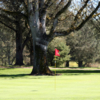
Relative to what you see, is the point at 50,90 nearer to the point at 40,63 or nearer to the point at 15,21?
the point at 40,63

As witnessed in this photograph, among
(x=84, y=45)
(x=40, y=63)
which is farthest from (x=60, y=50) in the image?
(x=40, y=63)

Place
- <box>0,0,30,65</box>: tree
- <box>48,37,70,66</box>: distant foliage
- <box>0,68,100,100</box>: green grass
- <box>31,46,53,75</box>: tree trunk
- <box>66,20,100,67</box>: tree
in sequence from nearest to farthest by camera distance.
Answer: <box>0,68,100,100</box>: green grass < <box>31,46,53,75</box>: tree trunk < <box>0,0,30,65</box>: tree < <box>48,37,70,66</box>: distant foliage < <box>66,20,100,67</box>: tree

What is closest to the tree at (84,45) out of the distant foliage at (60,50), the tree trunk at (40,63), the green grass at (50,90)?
the distant foliage at (60,50)

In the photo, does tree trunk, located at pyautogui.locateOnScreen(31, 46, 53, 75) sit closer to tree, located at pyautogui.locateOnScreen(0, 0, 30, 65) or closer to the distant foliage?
tree, located at pyautogui.locateOnScreen(0, 0, 30, 65)

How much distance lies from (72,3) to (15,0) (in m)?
11.3

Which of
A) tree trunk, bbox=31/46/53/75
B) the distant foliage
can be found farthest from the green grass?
the distant foliage

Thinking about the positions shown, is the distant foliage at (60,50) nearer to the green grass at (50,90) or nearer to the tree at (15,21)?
the tree at (15,21)

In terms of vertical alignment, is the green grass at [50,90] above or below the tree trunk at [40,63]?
below

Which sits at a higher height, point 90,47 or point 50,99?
point 90,47

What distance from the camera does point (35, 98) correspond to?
7.67 metres

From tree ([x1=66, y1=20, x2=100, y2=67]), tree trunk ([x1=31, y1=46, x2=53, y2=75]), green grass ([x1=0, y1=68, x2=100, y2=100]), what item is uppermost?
tree ([x1=66, y1=20, x2=100, y2=67])

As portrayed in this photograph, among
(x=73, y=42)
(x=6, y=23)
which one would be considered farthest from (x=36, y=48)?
(x=73, y=42)

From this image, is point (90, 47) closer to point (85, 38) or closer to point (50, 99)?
point (85, 38)

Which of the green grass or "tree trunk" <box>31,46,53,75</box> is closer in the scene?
the green grass
